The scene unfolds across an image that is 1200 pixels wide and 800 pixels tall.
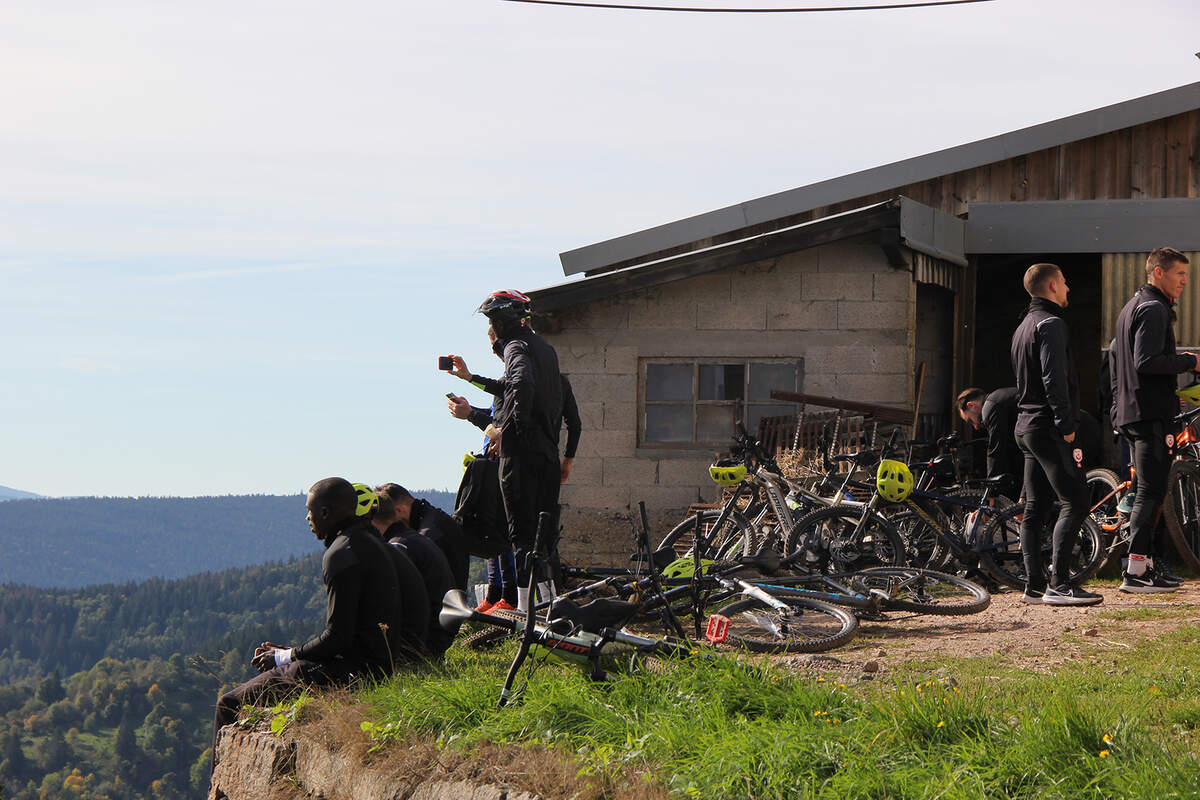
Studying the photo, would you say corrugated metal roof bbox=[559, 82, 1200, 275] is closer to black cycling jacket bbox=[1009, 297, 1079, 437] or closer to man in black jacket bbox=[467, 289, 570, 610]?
black cycling jacket bbox=[1009, 297, 1079, 437]

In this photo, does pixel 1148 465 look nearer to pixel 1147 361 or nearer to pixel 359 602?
pixel 1147 361

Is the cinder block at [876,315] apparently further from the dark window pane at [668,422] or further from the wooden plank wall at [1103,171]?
the wooden plank wall at [1103,171]

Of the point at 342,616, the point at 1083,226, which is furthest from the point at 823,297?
the point at 342,616

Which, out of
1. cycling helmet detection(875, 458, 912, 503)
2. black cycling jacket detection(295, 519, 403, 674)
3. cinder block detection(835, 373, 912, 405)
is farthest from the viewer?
cinder block detection(835, 373, 912, 405)

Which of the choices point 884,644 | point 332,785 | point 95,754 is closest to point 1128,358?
point 884,644

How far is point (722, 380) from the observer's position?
13.2 metres

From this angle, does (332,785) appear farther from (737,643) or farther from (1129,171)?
(1129,171)

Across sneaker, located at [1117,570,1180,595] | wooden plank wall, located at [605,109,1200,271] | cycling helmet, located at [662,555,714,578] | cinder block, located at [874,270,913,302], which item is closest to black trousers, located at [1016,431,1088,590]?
sneaker, located at [1117,570,1180,595]

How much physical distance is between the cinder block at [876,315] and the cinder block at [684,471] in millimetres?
2043

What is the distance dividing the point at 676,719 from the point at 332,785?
5.64 ft

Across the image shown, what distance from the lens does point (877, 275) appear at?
42.1 ft

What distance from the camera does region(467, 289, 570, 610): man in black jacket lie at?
748 cm

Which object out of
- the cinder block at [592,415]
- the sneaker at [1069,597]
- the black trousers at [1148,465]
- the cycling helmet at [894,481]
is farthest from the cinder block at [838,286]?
the sneaker at [1069,597]

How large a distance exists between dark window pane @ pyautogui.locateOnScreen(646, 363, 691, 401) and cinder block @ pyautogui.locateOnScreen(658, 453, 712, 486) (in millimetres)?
662
